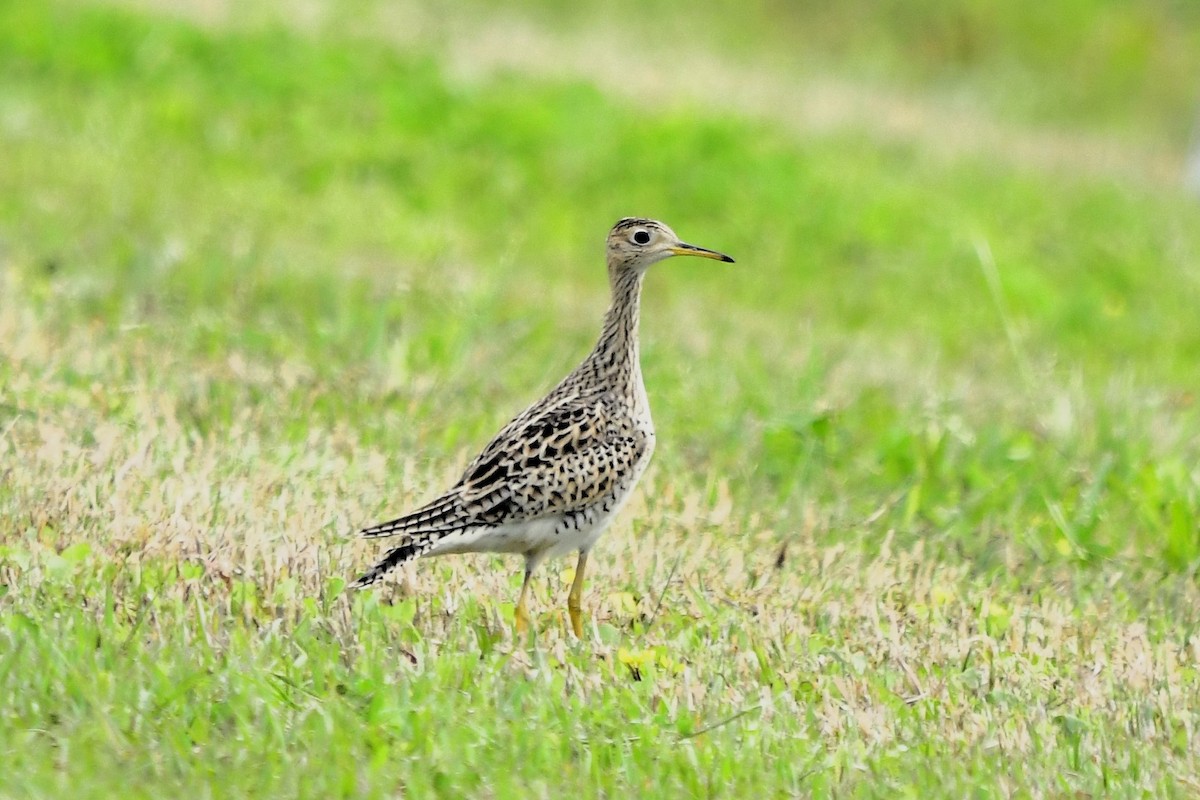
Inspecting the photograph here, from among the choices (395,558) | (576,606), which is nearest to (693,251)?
(576,606)

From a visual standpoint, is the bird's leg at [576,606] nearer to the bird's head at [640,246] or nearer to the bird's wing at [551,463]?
the bird's wing at [551,463]

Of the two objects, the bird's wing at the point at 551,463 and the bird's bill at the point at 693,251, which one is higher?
the bird's bill at the point at 693,251

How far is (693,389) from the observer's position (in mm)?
10227

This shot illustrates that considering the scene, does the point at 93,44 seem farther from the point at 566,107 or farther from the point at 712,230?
the point at 712,230

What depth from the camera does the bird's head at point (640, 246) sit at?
723 cm

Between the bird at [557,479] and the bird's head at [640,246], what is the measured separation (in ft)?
0.46

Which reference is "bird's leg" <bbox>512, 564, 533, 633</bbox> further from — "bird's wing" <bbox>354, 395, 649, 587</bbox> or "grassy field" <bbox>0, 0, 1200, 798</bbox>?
"bird's wing" <bbox>354, 395, 649, 587</bbox>

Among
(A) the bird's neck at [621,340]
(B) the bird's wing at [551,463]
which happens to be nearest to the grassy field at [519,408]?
(B) the bird's wing at [551,463]

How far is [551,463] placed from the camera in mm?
6441

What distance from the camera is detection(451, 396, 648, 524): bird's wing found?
6297mm

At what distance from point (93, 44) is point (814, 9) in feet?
46.6

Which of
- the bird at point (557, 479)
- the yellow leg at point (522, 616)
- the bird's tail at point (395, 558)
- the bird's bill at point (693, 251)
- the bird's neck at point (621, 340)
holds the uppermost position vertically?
the bird's bill at point (693, 251)

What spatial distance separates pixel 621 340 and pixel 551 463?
725 millimetres

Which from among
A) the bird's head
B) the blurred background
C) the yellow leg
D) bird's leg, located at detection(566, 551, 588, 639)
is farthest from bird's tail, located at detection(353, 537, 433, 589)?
the bird's head
